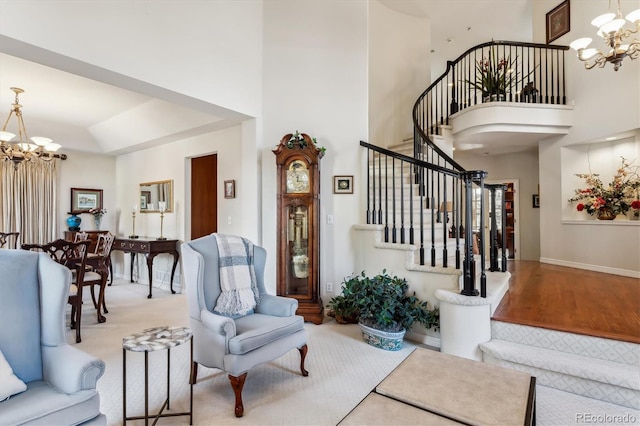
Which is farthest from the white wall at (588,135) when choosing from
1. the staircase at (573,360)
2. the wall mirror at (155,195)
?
the wall mirror at (155,195)

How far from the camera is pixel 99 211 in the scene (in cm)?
640

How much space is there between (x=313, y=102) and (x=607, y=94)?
433 centimetres

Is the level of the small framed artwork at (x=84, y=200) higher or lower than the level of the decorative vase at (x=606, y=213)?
higher

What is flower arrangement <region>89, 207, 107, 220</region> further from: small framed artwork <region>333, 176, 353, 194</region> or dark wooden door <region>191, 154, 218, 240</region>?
small framed artwork <region>333, 176, 353, 194</region>

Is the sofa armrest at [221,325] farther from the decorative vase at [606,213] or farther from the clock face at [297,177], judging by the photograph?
the decorative vase at [606,213]

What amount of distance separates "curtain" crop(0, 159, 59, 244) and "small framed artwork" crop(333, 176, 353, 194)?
549 cm

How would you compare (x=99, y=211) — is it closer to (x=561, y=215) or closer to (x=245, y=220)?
(x=245, y=220)

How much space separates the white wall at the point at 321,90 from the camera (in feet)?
13.3

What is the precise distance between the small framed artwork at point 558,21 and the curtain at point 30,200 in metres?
9.31

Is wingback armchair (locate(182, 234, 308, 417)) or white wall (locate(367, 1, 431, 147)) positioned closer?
wingback armchair (locate(182, 234, 308, 417))

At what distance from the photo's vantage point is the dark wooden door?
5117 mm

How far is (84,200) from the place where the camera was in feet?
21.2

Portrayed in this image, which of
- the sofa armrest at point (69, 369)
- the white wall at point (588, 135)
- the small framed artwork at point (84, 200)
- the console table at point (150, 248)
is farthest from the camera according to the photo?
the small framed artwork at point (84, 200)

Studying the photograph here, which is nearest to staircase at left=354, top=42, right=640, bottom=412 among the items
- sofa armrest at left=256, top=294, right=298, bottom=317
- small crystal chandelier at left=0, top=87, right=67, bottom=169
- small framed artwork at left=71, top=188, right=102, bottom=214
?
sofa armrest at left=256, top=294, right=298, bottom=317
